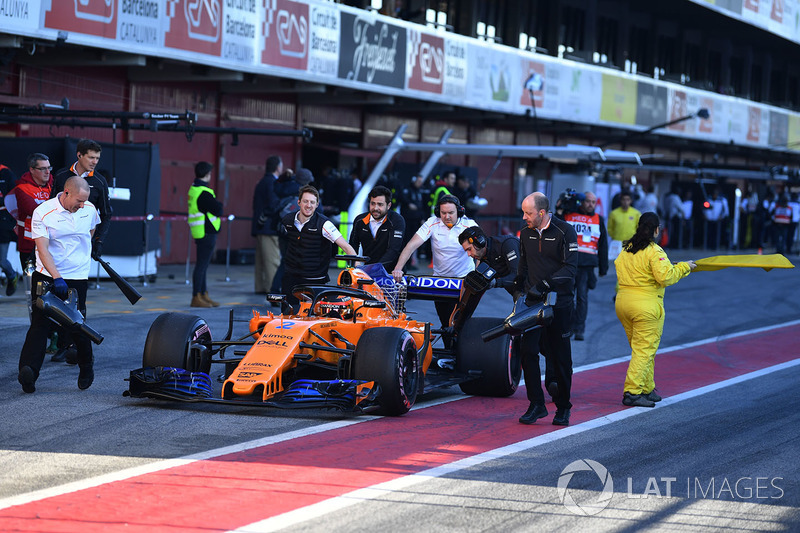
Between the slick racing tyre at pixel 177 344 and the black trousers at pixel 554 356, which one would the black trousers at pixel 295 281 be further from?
the black trousers at pixel 554 356

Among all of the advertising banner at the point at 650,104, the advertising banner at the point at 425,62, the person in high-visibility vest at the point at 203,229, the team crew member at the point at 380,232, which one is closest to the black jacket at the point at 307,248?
the team crew member at the point at 380,232

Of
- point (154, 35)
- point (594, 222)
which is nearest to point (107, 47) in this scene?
point (154, 35)

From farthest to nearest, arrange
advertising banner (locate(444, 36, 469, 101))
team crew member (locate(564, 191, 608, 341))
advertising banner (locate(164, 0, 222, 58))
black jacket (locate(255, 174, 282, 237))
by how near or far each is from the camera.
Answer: advertising banner (locate(444, 36, 469, 101)), advertising banner (locate(164, 0, 222, 58)), black jacket (locate(255, 174, 282, 237)), team crew member (locate(564, 191, 608, 341))

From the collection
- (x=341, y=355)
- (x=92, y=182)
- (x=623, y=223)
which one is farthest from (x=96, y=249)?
(x=623, y=223)

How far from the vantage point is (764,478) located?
7727mm

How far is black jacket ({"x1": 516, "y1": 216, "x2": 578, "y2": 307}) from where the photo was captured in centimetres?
972

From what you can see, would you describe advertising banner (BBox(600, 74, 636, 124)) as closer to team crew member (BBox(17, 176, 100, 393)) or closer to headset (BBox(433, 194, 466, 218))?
headset (BBox(433, 194, 466, 218))

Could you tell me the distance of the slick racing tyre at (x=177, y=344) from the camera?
9453mm

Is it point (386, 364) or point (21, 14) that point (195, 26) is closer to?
point (21, 14)

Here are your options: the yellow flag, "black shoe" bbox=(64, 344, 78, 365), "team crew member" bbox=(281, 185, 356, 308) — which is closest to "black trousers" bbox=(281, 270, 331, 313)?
"team crew member" bbox=(281, 185, 356, 308)

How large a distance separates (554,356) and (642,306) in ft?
4.00

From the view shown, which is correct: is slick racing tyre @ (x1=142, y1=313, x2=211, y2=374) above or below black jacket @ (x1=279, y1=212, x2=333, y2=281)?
below

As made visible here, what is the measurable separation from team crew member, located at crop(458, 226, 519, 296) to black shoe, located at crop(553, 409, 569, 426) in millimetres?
1328

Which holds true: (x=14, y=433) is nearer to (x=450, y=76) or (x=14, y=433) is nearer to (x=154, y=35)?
(x=154, y=35)
